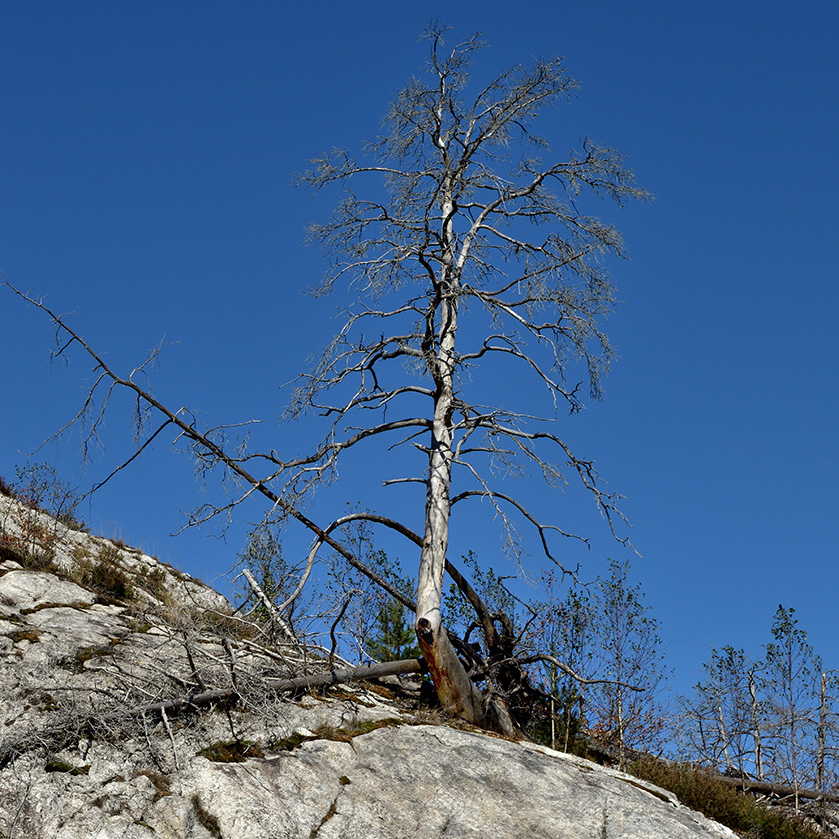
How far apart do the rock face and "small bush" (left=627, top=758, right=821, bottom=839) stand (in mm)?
1699

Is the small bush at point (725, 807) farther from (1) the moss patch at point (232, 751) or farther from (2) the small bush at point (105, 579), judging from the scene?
(2) the small bush at point (105, 579)

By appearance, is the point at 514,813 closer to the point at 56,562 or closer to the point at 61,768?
the point at 61,768

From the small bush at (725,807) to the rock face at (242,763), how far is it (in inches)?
66.9

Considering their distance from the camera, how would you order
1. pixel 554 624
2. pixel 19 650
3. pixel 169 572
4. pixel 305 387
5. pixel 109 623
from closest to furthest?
pixel 19 650 → pixel 109 623 → pixel 305 387 → pixel 169 572 → pixel 554 624

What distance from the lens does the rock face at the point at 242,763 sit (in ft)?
21.8

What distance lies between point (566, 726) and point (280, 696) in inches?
188

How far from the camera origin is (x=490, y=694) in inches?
424

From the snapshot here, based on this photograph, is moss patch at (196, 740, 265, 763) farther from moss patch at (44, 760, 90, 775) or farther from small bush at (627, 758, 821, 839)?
small bush at (627, 758, 821, 839)

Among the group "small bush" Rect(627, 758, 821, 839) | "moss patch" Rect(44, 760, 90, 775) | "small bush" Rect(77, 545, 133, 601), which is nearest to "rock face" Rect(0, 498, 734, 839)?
"moss patch" Rect(44, 760, 90, 775)

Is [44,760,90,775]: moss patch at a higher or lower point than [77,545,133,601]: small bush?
lower

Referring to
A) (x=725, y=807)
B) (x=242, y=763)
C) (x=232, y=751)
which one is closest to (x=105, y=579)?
(x=232, y=751)

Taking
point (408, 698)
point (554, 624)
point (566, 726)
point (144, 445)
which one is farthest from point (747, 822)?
point (144, 445)

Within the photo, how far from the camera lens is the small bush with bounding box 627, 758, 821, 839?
33.3ft

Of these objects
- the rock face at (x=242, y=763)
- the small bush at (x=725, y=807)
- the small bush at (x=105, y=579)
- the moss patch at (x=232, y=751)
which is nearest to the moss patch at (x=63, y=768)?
the rock face at (x=242, y=763)
